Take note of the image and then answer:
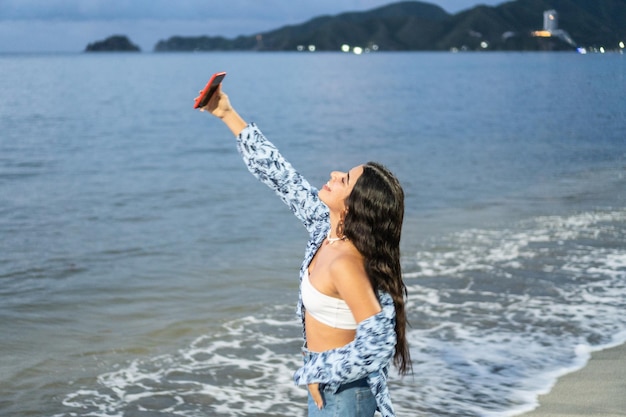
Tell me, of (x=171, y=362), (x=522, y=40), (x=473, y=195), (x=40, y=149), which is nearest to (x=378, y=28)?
(x=522, y=40)

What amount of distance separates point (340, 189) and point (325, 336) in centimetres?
53

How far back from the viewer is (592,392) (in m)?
6.00

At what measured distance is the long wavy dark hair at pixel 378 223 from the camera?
300 cm

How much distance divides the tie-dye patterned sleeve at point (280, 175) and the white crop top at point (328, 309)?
1.43ft

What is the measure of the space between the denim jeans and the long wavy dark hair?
0.97 feet

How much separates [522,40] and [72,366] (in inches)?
1083

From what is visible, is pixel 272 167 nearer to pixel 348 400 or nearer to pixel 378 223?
pixel 378 223

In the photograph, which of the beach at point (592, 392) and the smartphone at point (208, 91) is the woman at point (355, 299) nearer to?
the smartphone at point (208, 91)

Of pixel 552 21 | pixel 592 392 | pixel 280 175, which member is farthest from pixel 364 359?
pixel 552 21

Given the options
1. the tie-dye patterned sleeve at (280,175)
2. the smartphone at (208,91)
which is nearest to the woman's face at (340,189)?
the tie-dye patterned sleeve at (280,175)

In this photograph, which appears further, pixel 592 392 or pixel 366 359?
pixel 592 392

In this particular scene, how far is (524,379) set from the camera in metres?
6.45

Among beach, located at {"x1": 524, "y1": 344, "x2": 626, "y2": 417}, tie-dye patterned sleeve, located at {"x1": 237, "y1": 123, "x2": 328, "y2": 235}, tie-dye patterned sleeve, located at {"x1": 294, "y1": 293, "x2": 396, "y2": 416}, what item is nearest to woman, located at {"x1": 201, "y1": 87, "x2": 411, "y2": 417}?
tie-dye patterned sleeve, located at {"x1": 294, "y1": 293, "x2": 396, "y2": 416}

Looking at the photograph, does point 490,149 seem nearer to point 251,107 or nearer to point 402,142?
point 402,142
